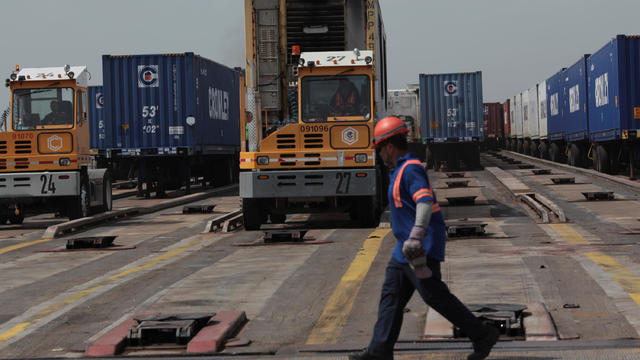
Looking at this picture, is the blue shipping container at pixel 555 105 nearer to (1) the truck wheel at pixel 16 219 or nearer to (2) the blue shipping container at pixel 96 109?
(2) the blue shipping container at pixel 96 109

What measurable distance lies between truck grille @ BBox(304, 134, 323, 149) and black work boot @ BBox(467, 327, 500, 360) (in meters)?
11.2

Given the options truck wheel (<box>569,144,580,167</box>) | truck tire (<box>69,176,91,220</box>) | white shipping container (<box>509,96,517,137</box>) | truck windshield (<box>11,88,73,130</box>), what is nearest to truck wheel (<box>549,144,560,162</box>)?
truck wheel (<box>569,144,580,167</box>)

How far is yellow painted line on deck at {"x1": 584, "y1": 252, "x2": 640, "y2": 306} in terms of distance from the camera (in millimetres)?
9044

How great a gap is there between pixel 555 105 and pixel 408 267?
4065cm

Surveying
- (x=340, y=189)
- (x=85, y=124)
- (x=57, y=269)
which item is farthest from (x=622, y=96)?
(x=57, y=269)

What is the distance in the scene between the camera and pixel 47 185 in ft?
64.5

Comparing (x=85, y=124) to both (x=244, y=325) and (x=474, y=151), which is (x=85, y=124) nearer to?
(x=244, y=325)

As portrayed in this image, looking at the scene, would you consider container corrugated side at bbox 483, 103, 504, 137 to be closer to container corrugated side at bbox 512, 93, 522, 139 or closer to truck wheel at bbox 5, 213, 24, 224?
container corrugated side at bbox 512, 93, 522, 139

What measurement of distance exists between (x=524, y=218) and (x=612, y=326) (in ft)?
35.0

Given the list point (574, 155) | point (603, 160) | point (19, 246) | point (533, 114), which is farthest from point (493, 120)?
point (19, 246)

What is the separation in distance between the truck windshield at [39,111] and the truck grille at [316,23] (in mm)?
5375

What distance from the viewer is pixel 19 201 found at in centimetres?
1981

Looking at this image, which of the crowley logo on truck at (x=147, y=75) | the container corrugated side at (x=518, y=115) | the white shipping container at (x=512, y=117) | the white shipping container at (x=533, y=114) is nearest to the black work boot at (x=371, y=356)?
the crowley logo on truck at (x=147, y=75)

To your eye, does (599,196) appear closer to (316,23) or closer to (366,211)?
(366,211)
